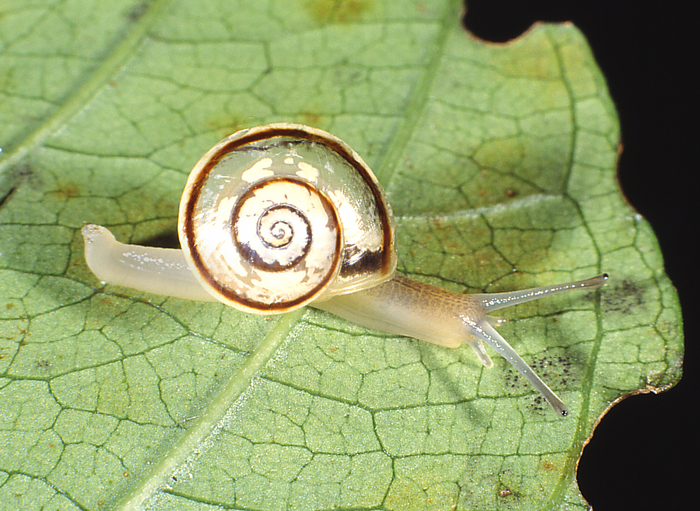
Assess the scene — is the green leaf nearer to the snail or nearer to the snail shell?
the snail

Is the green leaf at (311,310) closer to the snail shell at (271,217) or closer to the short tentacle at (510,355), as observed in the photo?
the short tentacle at (510,355)

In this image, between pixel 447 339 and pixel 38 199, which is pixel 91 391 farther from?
pixel 447 339

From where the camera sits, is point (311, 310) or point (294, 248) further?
point (311, 310)

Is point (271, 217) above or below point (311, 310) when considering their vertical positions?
above

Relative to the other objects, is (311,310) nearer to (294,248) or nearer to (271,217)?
(294,248)

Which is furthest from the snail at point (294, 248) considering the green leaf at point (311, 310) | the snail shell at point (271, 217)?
the green leaf at point (311, 310)

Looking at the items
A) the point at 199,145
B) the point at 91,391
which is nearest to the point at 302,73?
the point at 199,145

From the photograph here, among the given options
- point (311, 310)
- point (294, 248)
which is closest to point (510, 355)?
point (311, 310)
